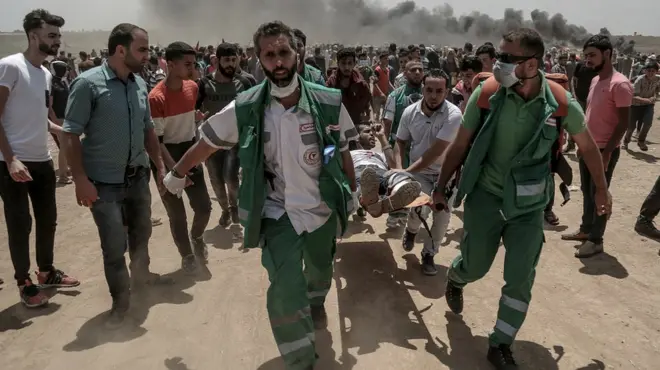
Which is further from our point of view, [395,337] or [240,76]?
[240,76]

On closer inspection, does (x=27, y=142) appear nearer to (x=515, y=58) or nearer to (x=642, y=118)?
(x=515, y=58)

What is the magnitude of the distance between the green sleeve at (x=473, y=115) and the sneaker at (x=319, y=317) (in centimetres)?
183

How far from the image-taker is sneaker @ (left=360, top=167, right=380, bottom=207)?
13.7 ft

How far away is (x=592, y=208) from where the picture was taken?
20.1ft

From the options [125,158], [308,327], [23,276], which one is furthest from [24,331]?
[308,327]

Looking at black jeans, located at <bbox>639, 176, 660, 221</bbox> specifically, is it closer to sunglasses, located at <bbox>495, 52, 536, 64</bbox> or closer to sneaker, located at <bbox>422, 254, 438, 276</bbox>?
sneaker, located at <bbox>422, 254, 438, 276</bbox>

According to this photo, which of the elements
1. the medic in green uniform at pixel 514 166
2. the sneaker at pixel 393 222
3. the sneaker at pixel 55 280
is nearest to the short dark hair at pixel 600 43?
the medic in green uniform at pixel 514 166

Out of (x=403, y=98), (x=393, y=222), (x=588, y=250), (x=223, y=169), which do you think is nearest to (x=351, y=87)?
(x=403, y=98)

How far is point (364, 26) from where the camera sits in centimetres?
7794

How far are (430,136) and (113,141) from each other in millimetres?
2880

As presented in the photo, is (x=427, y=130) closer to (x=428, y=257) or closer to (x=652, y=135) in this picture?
(x=428, y=257)

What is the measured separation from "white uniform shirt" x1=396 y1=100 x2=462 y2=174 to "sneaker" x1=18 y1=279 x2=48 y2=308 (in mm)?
3654

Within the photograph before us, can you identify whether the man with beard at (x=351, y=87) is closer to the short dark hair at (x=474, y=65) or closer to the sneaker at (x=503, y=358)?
the short dark hair at (x=474, y=65)

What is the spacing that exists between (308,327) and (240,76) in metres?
4.18
